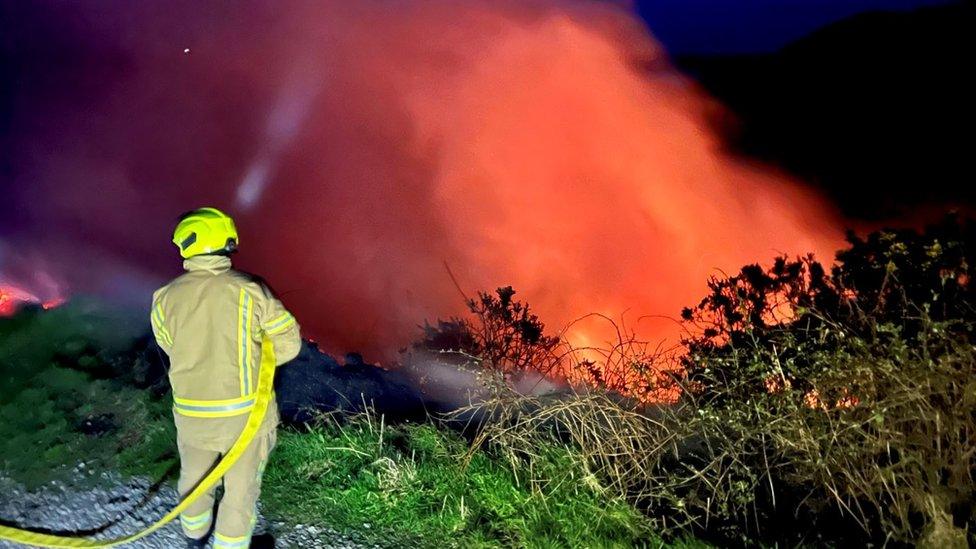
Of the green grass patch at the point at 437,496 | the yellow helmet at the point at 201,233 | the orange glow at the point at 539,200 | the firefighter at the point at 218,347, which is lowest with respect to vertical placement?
the green grass patch at the point at 437,496

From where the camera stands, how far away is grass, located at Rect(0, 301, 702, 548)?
148 inches

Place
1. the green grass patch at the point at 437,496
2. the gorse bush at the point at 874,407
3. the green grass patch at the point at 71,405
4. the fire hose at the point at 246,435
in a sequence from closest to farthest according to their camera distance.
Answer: the fire hose at the point at 246,435 → the gorse bush at the point at 874,407 → the green grass patch at the point at 437,496 → the green grass patch at the point at 71,405

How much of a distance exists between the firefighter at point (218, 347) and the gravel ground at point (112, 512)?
1.86ft

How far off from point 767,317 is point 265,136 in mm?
15377

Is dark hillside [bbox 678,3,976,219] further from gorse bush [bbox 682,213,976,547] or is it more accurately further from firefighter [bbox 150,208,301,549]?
firefighter [bbox 150,208,301,549]

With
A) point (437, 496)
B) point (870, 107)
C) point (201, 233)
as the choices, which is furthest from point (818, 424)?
point (870, 107)

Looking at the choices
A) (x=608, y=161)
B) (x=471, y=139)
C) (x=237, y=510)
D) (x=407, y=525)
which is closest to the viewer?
(x=237, y=510)

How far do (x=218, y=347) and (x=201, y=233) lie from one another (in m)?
0.58

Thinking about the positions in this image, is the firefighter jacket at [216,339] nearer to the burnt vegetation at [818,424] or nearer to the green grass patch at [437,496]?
the green grass patch at [437,496]

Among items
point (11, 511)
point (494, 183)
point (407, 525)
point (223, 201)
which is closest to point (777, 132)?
point (494, 183)

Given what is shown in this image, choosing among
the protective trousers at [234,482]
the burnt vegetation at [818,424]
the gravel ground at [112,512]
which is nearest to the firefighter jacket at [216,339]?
the protective trousers at [234,482]

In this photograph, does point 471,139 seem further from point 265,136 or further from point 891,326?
point 891,326

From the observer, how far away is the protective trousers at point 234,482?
325cm

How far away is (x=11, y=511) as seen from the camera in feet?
13.1
